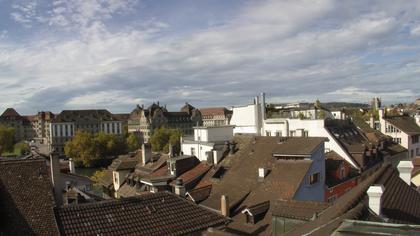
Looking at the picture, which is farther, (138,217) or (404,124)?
(404,124)

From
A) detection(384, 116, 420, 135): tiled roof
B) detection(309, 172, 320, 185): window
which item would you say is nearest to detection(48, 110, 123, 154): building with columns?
detection(384, 116, 420, 135): tiled roof

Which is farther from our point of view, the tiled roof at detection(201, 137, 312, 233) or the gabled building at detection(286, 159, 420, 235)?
the tiled roof at detection(201, 137, 312, 233)

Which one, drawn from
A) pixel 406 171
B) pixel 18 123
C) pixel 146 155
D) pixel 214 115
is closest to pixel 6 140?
pixel 18 123

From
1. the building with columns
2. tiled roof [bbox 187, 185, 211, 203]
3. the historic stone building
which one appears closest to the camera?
tiled roof [bbox 187, 185, 211, 203]

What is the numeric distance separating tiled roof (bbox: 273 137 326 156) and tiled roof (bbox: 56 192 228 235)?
11845 mm

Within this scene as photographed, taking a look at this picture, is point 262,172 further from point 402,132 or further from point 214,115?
point 214,115

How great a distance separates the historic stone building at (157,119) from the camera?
158750 millimetres

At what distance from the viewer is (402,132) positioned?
→ 52688 mm

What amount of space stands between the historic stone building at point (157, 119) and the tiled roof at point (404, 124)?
10012 centimetres

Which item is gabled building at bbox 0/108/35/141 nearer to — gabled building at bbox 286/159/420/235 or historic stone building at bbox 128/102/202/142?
historic stone building at bbox 128/102/202/142

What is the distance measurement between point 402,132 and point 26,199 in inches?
1863

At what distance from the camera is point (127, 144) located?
403 feet

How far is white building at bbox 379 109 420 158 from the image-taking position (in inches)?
2066

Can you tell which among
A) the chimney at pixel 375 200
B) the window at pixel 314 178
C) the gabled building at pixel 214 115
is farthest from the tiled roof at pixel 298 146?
the gabled building at pixel 214 115
